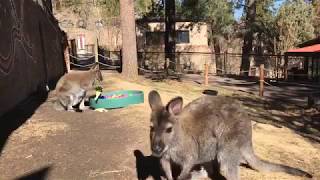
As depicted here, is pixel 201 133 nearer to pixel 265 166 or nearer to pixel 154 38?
pixel 265 166

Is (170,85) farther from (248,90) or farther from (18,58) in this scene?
(18,58)

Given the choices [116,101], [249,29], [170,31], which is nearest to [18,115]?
[116,101]

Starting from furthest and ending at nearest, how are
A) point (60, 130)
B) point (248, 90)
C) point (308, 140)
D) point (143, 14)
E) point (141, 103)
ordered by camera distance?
1. point (143, 14)
2. point (248, 90)
3. point (141, 103)
4. point (308, 140)
5. point (60, 130)

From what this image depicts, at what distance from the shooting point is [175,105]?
4926 mm

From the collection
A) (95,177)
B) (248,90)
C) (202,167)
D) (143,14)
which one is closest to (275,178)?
(202,167)

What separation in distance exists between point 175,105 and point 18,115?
22.0ft

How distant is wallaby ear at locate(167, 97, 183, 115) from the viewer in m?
4.88

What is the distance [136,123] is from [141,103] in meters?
2.44

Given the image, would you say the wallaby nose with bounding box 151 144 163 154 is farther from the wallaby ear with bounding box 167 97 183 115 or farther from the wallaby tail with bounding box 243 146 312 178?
the wallaby tail with bounding box 243 146 312 178

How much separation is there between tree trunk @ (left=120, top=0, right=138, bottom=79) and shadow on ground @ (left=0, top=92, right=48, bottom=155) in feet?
20.6

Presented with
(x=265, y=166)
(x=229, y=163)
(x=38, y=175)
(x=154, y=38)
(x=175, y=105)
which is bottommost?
(x=38, y=175)

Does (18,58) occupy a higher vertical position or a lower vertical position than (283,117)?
higher

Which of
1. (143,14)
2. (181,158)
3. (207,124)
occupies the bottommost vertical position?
(181,158)

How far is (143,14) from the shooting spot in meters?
42.5
